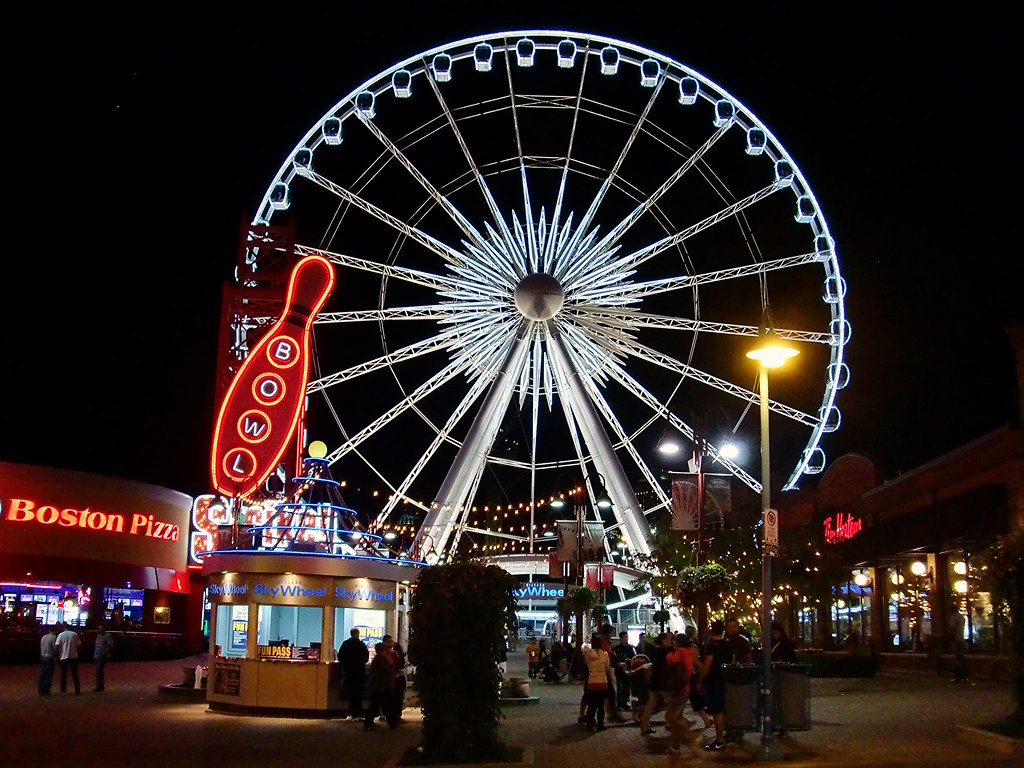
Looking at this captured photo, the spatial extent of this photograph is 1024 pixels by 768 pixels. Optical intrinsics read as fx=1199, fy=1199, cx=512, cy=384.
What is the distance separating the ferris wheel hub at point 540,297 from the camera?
31.5m

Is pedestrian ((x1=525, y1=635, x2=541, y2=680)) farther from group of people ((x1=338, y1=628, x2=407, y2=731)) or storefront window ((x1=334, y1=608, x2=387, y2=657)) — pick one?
group of people ((x1=338, y1=628, x2=407, y2=731))

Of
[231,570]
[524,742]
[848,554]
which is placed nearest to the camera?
[524,742]

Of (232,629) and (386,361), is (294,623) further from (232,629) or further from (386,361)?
(386,361)

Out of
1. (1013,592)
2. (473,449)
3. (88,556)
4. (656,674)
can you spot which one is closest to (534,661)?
(473,449)

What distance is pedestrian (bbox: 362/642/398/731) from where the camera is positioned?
18547mm

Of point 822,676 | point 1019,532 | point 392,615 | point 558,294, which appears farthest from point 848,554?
point 1019,532

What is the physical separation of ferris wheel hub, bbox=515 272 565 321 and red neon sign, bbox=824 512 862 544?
12.6 m

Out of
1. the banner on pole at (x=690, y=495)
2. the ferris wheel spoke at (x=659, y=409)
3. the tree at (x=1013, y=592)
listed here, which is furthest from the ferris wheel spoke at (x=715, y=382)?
the tree at (x=1013, y=592)

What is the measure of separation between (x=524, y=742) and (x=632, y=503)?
56.5ft

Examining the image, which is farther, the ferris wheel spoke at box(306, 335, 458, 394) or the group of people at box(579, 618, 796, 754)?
the ferris wheel spoke at box(306, 335, 458, 394)

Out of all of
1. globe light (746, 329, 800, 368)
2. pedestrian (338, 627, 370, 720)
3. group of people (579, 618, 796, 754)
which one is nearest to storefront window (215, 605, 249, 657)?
pedestrian (338, 627, 370, 720)

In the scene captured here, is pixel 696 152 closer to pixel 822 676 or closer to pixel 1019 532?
pixel 822 676

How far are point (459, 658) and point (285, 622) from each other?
26.9 ft

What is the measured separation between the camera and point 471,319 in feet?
106
